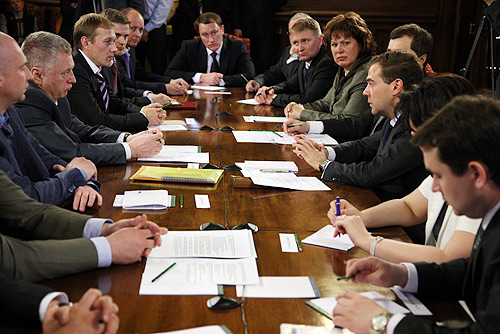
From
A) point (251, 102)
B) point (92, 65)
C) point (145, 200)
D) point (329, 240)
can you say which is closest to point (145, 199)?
point (145, 200)

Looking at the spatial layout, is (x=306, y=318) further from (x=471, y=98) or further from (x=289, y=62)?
(x=289, y=62)

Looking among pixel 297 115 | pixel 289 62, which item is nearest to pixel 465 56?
pixel 289 62

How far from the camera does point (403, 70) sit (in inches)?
107

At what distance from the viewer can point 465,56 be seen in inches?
303

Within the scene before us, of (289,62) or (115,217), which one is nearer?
(115,217)

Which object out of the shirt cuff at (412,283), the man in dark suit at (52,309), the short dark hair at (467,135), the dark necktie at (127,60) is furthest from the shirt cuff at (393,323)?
the dark necktie at (127,60)

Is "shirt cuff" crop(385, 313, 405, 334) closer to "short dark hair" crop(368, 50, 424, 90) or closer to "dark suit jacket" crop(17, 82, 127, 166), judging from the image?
"short dark hair" crop(368, 50, 424, 90)

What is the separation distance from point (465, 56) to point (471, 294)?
7.01m

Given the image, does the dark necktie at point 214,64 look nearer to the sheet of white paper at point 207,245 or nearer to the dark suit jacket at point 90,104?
the dark suit jacket at point 90,104

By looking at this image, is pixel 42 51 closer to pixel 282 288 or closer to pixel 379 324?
pixel 282 288

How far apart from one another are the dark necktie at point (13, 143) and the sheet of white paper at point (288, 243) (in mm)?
1103

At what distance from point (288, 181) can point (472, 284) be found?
1.19m

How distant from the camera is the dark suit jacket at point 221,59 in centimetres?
608

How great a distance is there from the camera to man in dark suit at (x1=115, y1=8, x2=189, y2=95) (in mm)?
5055
